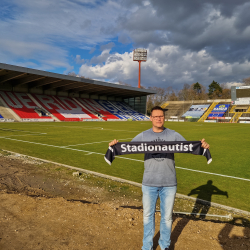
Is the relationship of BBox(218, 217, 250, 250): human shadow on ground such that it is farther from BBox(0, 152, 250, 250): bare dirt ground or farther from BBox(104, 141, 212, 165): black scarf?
BBox(104, 141, 212, 165): black scarf

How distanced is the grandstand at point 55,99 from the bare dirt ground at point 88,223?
35.4m

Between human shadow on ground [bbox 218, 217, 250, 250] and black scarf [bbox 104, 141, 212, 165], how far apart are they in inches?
54.0

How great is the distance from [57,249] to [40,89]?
58.0 meters

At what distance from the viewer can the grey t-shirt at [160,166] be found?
123 inches

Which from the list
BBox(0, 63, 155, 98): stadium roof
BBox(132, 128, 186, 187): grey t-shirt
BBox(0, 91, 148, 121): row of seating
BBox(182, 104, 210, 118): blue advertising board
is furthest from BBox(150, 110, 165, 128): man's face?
BBox(182, 104, 210, 118): blue advertising board

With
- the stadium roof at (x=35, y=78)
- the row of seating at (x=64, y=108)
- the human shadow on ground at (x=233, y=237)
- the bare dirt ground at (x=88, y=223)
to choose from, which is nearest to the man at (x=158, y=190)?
the bare dirt ground at (x=88, y=223)

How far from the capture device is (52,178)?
7004mm

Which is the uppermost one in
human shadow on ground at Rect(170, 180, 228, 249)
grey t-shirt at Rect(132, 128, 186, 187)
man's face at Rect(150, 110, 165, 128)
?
man's face at Rect(150, 110, 165, 128)

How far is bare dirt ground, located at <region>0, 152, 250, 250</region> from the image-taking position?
3.49m

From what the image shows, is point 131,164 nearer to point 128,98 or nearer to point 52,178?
point 52,178

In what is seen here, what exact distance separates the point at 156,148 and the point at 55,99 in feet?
190

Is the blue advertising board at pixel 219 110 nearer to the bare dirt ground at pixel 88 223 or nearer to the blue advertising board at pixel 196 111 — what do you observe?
the blue advertising board at pixel 196 111

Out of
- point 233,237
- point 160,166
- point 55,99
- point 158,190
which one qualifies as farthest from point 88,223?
point 55,99

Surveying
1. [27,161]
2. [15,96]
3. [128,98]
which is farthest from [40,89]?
[27,161]
